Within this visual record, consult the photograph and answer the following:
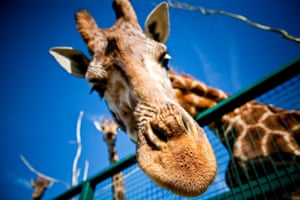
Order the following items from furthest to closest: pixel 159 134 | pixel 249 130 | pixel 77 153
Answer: pixel 77 153 → pixel 249 130 → pixel 159 134

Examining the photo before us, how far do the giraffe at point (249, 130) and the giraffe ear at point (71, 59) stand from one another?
181 cm

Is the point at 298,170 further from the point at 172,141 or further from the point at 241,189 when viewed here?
the point at 172,141

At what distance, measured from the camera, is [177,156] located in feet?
3.16

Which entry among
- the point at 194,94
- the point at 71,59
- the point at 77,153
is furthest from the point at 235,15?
the point at 77,153

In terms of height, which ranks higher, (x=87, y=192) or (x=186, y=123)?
(x=87, y=192)

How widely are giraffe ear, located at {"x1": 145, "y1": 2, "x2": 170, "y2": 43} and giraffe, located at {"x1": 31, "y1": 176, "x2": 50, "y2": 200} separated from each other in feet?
36.8

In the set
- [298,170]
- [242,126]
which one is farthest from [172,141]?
[242,126]

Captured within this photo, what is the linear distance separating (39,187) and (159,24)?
37.8ft

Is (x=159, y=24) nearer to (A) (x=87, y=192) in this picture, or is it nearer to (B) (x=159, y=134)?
(B) (x=159, y=134)

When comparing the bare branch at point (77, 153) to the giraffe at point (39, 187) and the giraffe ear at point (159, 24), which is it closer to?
the giraffe at point (39, 187)

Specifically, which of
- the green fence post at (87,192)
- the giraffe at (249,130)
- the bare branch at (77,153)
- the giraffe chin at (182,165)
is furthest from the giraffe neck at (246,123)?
the bare branch at (77,153)

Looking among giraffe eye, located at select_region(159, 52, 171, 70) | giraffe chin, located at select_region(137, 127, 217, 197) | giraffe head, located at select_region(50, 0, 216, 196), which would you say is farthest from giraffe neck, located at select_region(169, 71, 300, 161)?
giraffe chin, located at select_region(137, 127, 217, 197)

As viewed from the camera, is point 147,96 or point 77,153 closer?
point 147,96

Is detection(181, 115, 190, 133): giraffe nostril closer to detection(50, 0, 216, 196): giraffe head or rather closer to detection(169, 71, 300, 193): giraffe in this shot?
detection(50, 0, 216, 196): giraffe head
